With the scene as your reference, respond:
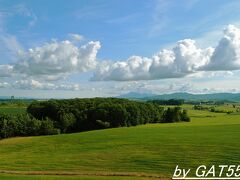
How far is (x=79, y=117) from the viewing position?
5089 inches

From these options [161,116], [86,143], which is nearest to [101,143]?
[86,143]

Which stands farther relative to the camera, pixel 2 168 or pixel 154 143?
pixel 154 143

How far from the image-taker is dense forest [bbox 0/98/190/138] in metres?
110

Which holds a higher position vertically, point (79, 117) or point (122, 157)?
point (79, 117)

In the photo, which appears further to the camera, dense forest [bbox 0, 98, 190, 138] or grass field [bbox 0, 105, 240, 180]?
dense forest [bbox 0, 98, 190, 138]

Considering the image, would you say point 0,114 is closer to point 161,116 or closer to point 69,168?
point 161,116

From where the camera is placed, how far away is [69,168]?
4856 centimetres

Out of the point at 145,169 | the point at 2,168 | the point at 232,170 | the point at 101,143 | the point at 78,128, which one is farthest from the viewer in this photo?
the point at 78,128

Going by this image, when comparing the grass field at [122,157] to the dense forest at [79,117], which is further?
the dense forest at [79,117]

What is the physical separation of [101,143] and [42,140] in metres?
16.8

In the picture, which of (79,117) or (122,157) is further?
(79,117)

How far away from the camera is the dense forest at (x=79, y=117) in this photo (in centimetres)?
10981

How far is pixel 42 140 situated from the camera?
8050cm

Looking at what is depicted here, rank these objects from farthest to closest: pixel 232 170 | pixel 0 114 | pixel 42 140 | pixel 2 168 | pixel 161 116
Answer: pixel 161 116 < pixel 0 114 < pixel 42 140 < pixel 2 168 < pixel 232 170
